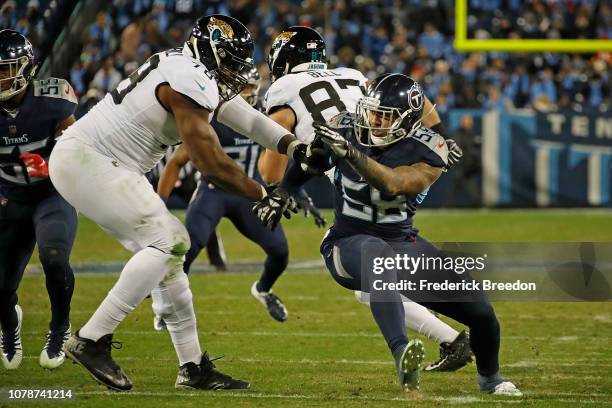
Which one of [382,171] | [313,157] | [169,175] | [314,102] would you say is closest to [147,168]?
[313,157]

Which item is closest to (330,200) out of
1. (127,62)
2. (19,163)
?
(127,62)

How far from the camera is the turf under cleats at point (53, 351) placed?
17.4 ft

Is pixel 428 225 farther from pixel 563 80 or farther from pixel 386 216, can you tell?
pixel 386 216

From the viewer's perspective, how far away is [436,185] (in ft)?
48.3

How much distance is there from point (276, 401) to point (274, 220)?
0.77 metres

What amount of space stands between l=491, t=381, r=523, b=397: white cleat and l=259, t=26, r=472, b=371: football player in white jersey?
1.67 feet

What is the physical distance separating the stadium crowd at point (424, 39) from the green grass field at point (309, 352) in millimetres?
5763

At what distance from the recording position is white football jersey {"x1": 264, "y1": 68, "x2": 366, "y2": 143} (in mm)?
5848

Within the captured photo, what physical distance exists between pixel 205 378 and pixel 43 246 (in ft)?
3.61

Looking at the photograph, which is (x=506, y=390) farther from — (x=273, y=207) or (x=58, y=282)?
(x=58, y=282)

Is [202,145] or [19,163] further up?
[202,145]

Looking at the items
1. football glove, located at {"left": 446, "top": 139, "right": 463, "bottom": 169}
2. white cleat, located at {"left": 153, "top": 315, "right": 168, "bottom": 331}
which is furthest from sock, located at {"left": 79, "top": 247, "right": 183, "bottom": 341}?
white cleat, located at {"left": 153, "top": 315, "right": 168, "bottom": 331}

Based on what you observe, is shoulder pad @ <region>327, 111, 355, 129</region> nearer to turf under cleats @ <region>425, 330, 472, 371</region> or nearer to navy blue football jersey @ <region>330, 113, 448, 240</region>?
navy blue football jersey @ <region>330, 113, 448, 240</region>

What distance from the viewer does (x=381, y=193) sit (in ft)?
15.9
